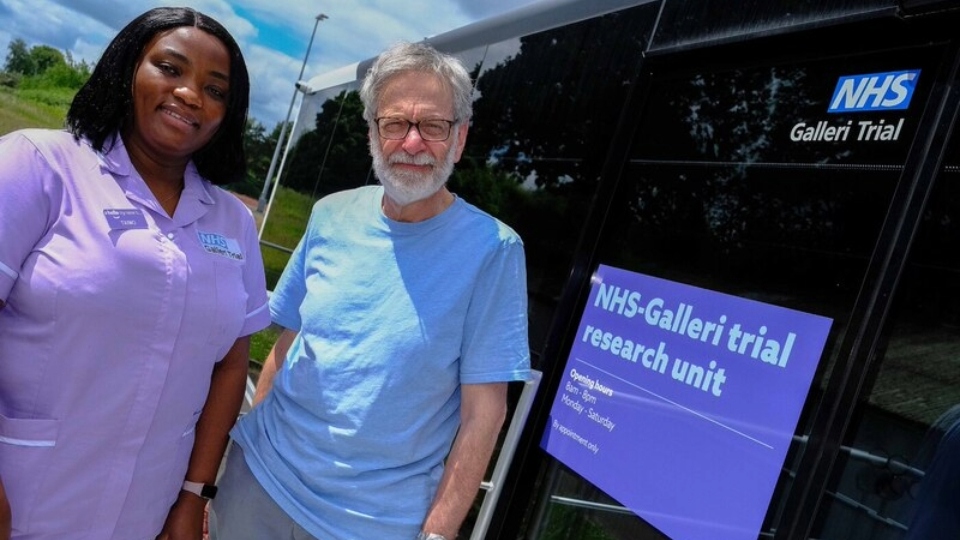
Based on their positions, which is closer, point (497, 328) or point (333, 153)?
point (497, 328)

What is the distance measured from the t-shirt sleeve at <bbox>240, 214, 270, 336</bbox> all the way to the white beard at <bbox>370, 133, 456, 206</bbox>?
360 millimetres

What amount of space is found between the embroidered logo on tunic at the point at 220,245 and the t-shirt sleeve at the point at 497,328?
56cm

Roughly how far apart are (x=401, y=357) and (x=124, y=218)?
2.10ft

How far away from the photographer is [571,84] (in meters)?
3.24

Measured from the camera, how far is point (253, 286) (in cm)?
193

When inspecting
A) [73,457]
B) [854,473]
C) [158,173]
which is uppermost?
[158,173]

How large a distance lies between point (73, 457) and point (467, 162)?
103 inches

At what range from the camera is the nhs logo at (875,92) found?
2006 millimetres

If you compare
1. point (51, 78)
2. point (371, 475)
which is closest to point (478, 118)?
point (371, 475)

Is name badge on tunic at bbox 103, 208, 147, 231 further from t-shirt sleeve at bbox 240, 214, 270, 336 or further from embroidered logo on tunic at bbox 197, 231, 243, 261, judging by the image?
t-shirt sleeve at bbox 240, 214, 270, 336

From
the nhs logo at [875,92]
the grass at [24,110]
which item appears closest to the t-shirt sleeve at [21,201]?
the nhs logo at [875,92]

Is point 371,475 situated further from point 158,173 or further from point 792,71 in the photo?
point 792,71

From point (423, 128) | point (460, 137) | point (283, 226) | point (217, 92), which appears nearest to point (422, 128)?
point (423, 128)

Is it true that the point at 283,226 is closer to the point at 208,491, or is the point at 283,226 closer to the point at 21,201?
the point at 208,491
